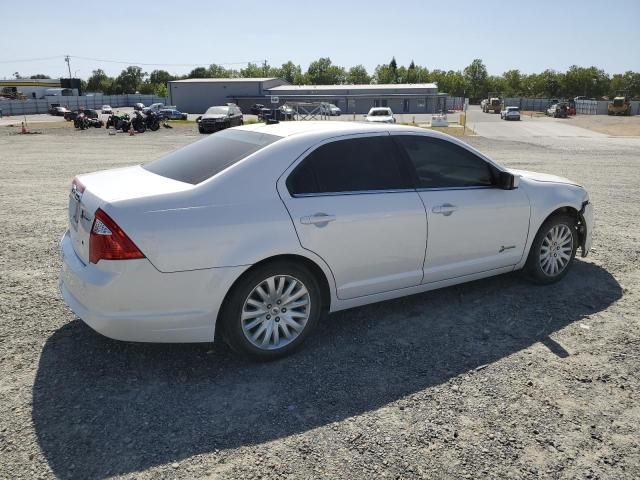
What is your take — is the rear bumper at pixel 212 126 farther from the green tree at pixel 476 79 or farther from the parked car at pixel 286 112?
the green tree at pixel 476 79

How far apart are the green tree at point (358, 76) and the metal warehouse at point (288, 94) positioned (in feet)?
247

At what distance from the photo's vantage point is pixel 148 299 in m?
3.28

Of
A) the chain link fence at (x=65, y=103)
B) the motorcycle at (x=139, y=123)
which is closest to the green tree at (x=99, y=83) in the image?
the chain link fence at (x=65, y=103)

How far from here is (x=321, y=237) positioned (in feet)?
12.2

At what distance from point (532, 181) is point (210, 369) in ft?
11.5

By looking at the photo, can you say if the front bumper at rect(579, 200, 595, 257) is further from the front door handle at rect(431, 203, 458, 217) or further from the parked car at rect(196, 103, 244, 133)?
the parked car at rect(196, 103, 244, 133)

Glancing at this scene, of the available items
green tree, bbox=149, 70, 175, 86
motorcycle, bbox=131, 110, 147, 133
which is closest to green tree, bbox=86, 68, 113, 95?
green tree, bbox=149, 70, 175, 86

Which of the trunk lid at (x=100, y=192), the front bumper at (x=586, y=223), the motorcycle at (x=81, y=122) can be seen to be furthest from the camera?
the motorcycle at (x=81, y=122)

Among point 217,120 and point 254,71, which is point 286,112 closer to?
point 217,120

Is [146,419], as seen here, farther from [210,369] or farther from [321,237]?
[321,237]

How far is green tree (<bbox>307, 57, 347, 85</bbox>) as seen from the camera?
149 meters

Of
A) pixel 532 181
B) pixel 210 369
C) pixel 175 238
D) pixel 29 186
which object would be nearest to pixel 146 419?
pixel 210 369

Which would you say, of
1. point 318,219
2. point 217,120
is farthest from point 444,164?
point 217,120

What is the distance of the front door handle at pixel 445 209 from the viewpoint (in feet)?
14.0
